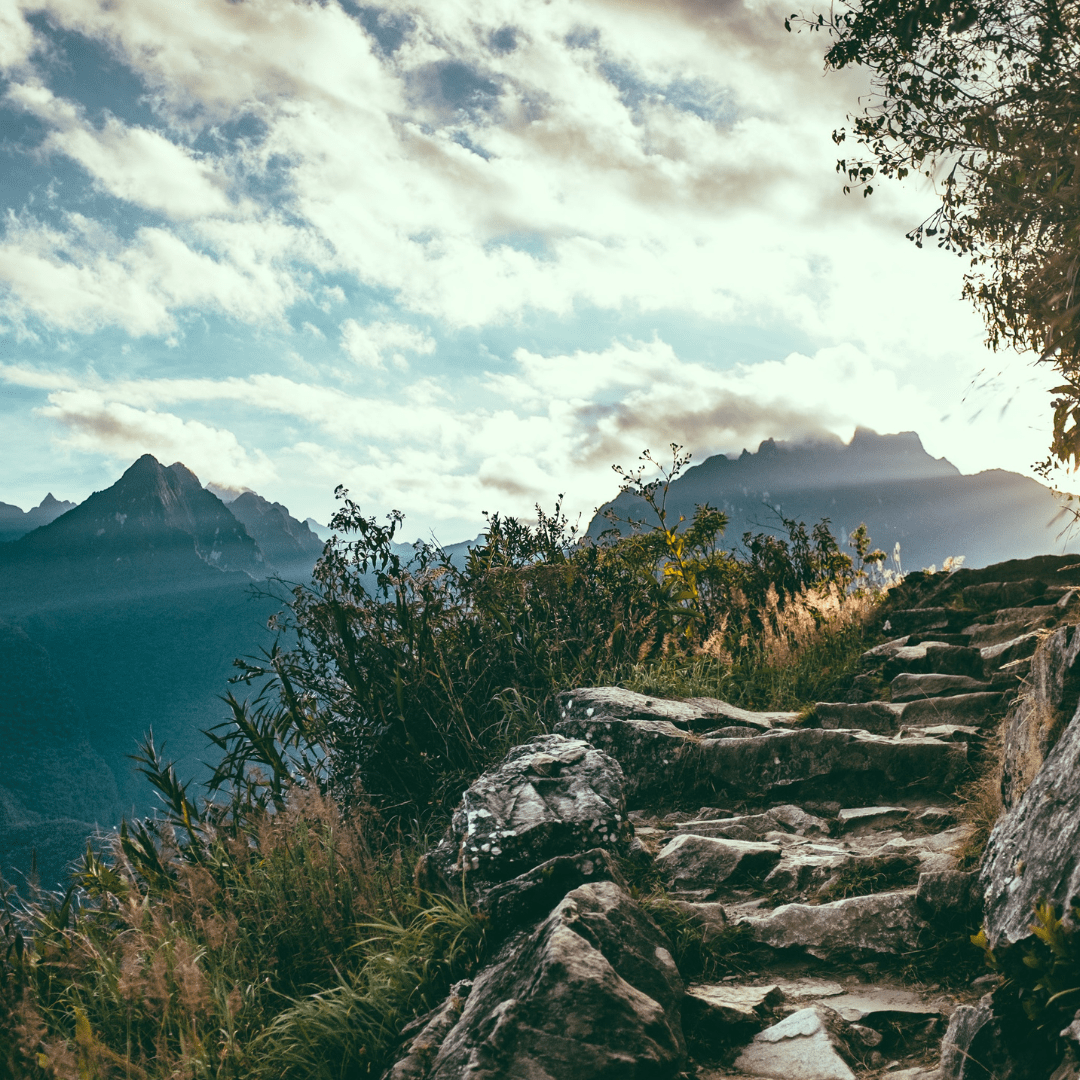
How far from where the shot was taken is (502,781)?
4.13 metres

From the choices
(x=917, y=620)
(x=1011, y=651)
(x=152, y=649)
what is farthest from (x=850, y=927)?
(x=152, y=649)

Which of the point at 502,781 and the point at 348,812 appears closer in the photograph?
the point at 502,781

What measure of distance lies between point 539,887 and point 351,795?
235 cm

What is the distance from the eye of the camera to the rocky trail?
104 inches

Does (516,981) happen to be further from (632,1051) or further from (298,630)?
(298,630)

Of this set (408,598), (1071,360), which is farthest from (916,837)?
(408,598)

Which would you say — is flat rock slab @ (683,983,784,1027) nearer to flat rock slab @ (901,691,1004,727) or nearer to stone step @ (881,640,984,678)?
flat rock slab @ (901,691,1004,727)

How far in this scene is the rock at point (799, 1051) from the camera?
2.61m

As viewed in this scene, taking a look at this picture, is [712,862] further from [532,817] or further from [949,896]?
[949,896]

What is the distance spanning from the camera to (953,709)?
5.84 metres

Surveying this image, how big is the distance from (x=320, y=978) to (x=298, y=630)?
291 cm

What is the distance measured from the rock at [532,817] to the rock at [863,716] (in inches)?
102

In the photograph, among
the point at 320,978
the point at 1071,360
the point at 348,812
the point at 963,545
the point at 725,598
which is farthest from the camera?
the point at 963,545

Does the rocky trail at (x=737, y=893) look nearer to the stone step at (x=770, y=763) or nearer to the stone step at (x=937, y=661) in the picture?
the stone step at (x=770, y=763)
